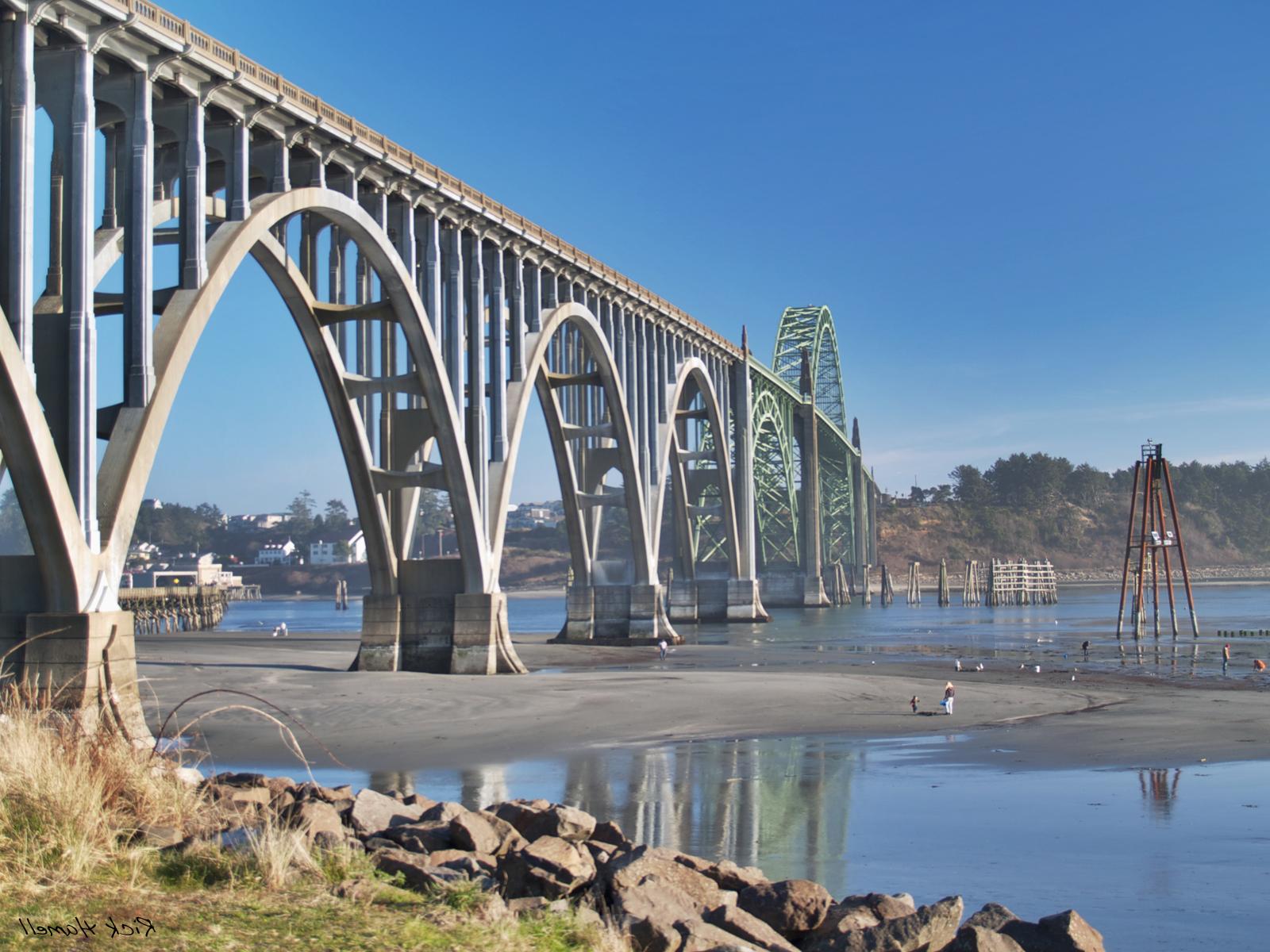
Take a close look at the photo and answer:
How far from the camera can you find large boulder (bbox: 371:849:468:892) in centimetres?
989

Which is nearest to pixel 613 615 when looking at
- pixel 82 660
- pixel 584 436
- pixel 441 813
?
pixel 584 436

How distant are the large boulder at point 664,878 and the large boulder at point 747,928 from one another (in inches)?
8.7

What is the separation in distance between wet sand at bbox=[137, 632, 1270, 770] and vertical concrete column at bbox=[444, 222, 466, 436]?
Result: 9311mm

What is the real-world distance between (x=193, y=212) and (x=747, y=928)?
23912 millimetres

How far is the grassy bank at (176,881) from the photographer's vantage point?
8.17 meters

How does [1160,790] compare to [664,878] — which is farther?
[1160,790]

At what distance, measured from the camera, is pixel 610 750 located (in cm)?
2620

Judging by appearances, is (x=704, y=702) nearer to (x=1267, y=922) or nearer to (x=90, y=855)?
(x=1267, y=922)

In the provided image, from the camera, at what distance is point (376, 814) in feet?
40.6

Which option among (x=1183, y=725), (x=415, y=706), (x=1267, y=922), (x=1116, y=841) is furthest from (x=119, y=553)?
(x=1183, y=725)

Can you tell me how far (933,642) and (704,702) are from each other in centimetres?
4030
